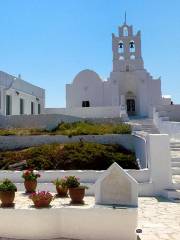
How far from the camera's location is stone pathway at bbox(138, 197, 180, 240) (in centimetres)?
658

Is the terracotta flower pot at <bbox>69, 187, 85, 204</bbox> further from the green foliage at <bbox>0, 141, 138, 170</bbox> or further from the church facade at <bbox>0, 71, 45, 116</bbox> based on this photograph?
the church facade at <bbox>0, 71, 45, 116</bbox>

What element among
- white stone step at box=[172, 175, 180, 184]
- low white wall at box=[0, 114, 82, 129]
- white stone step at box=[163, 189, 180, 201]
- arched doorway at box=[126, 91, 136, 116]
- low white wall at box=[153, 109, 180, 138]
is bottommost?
white stone step at box=[163, 189, 180, 201]

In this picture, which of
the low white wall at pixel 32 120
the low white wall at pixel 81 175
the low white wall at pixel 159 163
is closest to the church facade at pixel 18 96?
the low white wall at pixel 32 120

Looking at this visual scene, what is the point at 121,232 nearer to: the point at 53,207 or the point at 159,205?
the point at 53,207

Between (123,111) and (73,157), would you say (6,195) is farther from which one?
(123,111)

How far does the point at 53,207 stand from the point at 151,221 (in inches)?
90.7

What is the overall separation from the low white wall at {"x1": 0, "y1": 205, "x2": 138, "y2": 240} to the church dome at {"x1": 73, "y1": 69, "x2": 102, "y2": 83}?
36.1 meters

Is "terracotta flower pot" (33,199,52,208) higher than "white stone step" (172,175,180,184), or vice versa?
"terracotta flower pot" (33,199,52,208)

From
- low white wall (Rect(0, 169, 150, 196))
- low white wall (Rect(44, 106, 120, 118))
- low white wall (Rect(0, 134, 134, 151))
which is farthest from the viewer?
low white wall (Rect(44, 106, 120, 118))

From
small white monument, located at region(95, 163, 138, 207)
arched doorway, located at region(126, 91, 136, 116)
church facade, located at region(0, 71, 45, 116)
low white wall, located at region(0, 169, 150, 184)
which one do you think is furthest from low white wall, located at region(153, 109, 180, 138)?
arched doorway, located at region(126, 91, 136, 116)

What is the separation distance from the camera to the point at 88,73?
140ft

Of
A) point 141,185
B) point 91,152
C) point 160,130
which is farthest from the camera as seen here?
point 160,130

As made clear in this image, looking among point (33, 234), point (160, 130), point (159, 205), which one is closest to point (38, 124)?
point (160, 130)

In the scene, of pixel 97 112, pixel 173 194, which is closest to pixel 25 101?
pixel 97 112
